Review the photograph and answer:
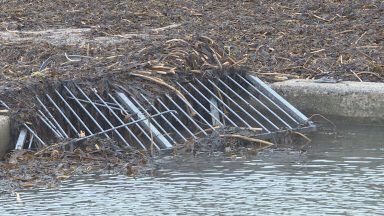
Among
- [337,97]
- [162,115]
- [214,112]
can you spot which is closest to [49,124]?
[162,115]

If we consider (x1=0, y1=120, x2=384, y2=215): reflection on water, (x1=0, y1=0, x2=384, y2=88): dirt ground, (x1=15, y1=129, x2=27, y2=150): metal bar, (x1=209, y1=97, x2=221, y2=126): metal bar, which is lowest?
(x1=0, y1=120, x2=384, y2=215): reflection on water

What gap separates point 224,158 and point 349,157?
897 millimetres

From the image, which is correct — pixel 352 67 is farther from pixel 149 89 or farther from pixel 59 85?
pixel 59 85

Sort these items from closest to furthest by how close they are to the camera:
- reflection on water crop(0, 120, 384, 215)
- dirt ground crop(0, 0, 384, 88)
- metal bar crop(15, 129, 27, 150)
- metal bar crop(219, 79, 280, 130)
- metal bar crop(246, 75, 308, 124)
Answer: reflection on water crop(0, 120, 384, 215) → metal bar crop(15, 129, 27, 150) → metal bar crop(219, 79, 280, 130) → metal bar crop(246, 75, 308, 124) → dirt ground crop(0, 0, 384, 88)

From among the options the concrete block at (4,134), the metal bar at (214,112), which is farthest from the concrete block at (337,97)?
the concrete block at (4,134)

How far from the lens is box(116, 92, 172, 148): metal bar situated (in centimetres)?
769

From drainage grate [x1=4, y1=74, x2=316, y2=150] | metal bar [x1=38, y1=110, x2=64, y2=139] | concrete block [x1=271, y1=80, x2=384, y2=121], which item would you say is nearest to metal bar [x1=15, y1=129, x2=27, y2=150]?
drainage grate [x1=4, y1=74, x2=316, y2=150]

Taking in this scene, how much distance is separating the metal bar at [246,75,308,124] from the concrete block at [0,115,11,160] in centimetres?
232

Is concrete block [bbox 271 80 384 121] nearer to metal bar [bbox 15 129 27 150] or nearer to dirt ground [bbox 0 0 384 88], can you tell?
dirt ground [bbox 0 0 384 88]

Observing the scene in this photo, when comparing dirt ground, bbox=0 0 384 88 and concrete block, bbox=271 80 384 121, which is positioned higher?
dirt ground, bbox=0 0 384 88

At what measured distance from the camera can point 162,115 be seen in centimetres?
824

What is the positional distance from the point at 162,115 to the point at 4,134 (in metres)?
1.30

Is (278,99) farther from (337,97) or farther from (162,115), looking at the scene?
(162,115)

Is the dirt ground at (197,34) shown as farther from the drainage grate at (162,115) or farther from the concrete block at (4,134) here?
the concrete block at (4,134)
